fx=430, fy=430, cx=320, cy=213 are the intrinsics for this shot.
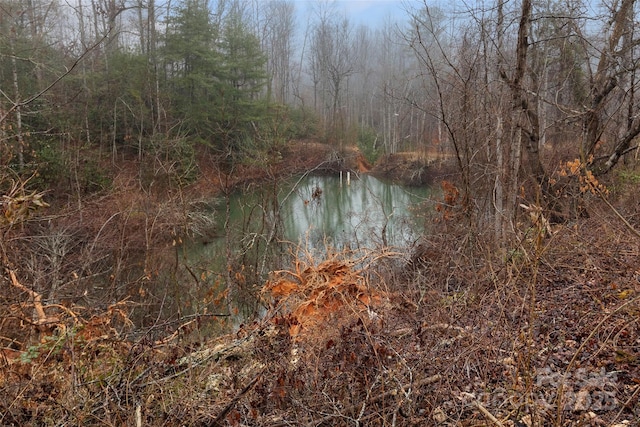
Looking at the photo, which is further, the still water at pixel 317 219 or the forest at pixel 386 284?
the still water at pixel 317 219

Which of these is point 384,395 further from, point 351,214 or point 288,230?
point 288,230

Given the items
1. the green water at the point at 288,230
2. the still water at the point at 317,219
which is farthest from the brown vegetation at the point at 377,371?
the still water at the point at 317,219

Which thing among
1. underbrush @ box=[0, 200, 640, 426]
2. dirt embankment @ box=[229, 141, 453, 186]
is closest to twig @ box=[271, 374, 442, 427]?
underbrush @ box=[0, 200, 640, 426]

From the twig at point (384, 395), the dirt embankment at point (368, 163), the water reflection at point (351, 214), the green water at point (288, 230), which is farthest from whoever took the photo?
the dirt embankment at point (368, 163)

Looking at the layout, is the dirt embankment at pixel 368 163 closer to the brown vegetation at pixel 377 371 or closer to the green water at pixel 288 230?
the green water at pixel 288 230

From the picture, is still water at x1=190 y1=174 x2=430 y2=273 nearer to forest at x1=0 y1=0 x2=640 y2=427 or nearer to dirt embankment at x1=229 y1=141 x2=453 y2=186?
forest at x1=0 y1=0 x2=640 y2=427

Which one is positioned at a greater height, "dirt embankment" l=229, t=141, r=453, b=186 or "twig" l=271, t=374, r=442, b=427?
"dirt embankment" l=229, t=141, r=453, b=186

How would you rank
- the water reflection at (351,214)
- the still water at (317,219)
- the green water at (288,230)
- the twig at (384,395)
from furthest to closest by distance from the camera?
the water reflection at (351,214), the still water at (317,219), the green water at (288,230), the twig at (384,395)

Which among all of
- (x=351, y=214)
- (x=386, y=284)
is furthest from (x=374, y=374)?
(x=351, y=214)

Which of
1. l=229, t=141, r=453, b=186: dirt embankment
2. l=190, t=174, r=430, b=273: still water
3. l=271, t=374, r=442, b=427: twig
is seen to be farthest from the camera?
Answer: l=229, t=141, r=453, b=186: dirt embankment

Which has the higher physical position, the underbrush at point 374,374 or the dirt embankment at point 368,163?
the dirt embankment at point 368,163

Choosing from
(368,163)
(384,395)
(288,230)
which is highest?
(368,163)

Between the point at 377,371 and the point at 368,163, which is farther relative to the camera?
the point at 368,163

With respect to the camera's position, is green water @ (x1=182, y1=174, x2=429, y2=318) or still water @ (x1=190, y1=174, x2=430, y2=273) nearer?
green water @ (x1=182, y1=174, x2=429, y2=318)
